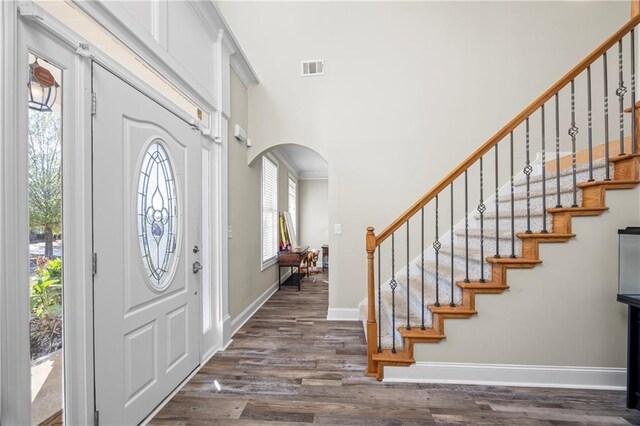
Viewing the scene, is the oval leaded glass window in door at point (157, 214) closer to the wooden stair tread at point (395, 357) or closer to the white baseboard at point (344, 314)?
the wooden stair tread at point (395, 357)

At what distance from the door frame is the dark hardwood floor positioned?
85cm

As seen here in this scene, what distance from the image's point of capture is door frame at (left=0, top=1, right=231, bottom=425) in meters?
1.14

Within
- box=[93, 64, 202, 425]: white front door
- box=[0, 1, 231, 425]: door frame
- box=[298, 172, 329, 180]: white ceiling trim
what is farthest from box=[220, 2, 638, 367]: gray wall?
box=[298, 172, 329, 180]: white ceiling trim

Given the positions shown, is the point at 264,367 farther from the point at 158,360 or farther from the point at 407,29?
the point at 407,29

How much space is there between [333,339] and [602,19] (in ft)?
16.5

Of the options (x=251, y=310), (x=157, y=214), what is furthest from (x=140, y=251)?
(x=251, y=310)

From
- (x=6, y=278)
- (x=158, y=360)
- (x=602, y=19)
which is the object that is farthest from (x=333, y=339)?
(x=602, y=19)

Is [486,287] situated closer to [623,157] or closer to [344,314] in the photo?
[623,157]

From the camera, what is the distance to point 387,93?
3.85m

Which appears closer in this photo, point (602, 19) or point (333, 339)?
point (333, 339)

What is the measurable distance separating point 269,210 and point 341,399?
395 centimetres

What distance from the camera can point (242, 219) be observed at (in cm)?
385

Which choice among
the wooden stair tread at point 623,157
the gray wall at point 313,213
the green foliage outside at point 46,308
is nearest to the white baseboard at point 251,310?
the green foliage outside at point 46,308

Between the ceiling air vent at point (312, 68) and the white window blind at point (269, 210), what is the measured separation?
5.43ft
